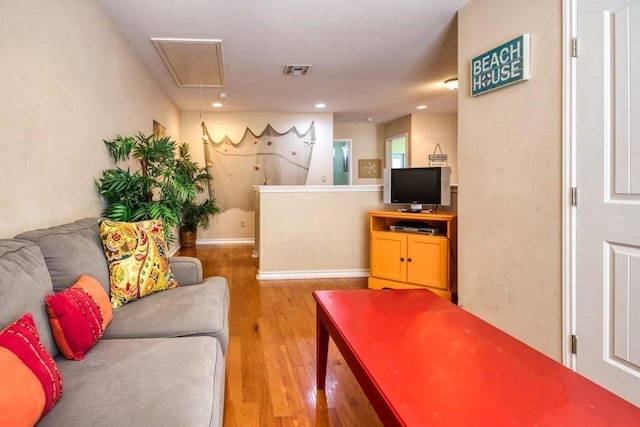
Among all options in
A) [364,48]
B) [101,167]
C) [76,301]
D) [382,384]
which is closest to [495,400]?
[382,384]

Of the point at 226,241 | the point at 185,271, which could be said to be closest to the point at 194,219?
the point at 226,241

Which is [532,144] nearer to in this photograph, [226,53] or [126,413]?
[126,413]

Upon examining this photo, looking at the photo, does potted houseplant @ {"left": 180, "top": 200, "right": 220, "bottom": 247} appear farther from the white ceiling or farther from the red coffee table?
the red coffee table

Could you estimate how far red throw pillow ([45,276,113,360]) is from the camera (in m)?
1.35

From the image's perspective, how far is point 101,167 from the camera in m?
2.91

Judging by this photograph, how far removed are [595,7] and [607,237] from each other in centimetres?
107

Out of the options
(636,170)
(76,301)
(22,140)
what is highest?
(22,140)

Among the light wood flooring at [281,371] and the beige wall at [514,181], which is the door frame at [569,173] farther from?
the light wood flooring at [281,371]

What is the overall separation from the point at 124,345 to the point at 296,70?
3.67 metres

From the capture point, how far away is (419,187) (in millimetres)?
3998

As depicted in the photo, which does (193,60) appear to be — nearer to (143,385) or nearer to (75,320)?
(75,320)

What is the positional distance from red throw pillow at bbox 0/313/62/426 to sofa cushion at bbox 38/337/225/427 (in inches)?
2.5

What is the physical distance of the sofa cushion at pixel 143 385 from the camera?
40.0 inches

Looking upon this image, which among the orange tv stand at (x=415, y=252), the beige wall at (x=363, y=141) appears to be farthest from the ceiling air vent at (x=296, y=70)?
the beige wall at (x=363, y=141)
